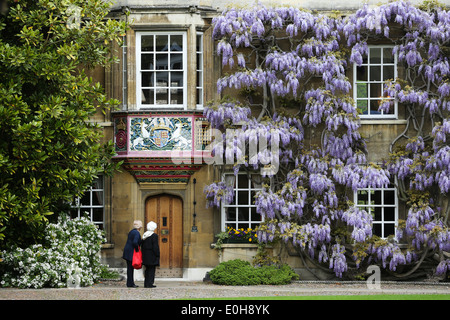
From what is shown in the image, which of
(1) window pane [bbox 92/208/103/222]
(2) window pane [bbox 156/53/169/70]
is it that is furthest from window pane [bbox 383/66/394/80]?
(1) window pane [bbox 92/208/103/222]

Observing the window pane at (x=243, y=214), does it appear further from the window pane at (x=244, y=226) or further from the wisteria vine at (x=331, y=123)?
the wisteria vine at (x=331, y=123)

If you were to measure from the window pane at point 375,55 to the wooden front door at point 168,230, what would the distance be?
21.2 feet

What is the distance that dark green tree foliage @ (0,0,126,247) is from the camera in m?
18.2

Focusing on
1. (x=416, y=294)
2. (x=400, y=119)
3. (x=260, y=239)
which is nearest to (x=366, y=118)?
(x=400, y=119)

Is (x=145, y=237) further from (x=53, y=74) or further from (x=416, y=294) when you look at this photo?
(x=416, y=294)

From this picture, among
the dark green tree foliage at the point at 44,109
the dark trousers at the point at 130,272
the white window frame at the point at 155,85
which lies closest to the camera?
the dark green tree foliage at the point at 44,109

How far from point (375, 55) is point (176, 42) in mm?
5399

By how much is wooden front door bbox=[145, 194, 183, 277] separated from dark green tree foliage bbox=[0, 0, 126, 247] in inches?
103

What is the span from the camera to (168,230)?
73.7ft

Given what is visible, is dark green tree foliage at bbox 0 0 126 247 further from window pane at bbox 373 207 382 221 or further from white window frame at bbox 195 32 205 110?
window pane at bbox 373 207 382 221

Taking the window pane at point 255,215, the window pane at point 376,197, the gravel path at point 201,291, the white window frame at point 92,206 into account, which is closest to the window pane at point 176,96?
the white window frame at point 92,206

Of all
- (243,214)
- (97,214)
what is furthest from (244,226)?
(97,214)

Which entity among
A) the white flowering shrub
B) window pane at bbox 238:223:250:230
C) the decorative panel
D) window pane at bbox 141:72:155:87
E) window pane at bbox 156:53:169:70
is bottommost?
the white flowering shrub

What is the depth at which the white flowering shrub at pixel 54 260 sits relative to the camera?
19.1 m
